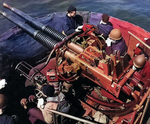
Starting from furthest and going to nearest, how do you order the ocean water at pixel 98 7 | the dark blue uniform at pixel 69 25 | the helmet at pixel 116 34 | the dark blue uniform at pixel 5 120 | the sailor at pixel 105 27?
1. the ocean water at pixel 98 7
2. the dark blue uniform at pixel 69 25
3. the sailor at pixel 105 27
4. the helmet at pixel 116 34
5. the dark blue uniform at pixel 5 120

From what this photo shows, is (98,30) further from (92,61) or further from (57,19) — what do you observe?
(57,19)

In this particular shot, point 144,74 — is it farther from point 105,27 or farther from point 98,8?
point 98,8

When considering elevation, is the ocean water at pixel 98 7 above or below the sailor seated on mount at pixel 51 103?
below

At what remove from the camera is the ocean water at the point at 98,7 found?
13.1 meters

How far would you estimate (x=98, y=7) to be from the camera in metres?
14.9

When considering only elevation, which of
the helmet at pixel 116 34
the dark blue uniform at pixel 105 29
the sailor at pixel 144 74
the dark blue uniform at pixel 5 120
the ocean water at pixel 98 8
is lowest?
the ocean water at pixel 98 8

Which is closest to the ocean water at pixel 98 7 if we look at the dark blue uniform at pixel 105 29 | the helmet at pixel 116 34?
the dark blue uniform at pixel 105 29

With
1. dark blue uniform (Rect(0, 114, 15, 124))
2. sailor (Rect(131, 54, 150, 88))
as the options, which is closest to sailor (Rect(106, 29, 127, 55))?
sailor (Rect(131, 54, 150, 88))

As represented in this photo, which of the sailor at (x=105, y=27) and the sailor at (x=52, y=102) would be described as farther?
the sailor at (x=105, y=27)

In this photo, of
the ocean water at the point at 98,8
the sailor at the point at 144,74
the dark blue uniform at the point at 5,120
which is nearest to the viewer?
the dark blue uniform at the point at 5,120

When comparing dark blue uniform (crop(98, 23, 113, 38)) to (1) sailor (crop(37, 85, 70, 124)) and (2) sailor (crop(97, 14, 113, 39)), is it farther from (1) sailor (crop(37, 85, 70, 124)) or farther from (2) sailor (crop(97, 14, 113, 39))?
(1) sailor (crop(37, 85, 70, 124))

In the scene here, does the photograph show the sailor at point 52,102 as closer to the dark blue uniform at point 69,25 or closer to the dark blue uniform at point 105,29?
the dark blue uniform at point 105,29

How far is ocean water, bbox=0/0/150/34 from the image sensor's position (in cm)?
1309

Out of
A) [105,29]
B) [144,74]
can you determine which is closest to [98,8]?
[105,29]
